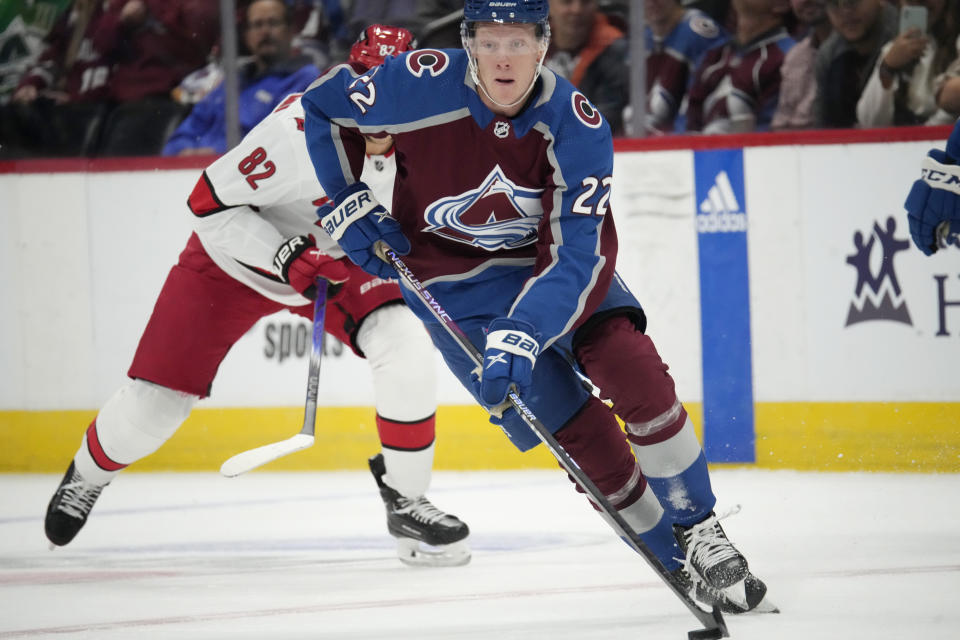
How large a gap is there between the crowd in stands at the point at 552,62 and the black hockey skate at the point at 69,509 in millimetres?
1657

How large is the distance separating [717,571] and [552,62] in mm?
2559

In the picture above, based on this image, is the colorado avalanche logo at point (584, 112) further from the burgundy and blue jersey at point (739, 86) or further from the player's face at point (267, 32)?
the player's face at point (267, 32)

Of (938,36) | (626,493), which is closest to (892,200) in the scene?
(938,36)

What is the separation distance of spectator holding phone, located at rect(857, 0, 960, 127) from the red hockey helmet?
1.74m

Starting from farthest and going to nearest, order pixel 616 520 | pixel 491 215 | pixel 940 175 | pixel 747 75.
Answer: pixel 747 75 < pixel 940 175 < pixel 491 215 < pixel 616 520

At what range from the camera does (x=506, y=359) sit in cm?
203

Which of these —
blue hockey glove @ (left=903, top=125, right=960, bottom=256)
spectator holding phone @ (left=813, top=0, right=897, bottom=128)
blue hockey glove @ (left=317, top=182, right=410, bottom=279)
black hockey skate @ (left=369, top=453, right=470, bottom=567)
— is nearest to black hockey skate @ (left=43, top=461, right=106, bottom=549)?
black hockey skate @ (left=369, top=453, right=470, bottom=567)

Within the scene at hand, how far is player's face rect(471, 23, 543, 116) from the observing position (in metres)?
2.12

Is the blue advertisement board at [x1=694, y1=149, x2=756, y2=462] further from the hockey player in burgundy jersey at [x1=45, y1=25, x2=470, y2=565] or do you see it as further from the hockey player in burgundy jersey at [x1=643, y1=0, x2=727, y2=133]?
the hockey player in burgundy jersey at [x1=45, y1=25, x2=470, y2=565]

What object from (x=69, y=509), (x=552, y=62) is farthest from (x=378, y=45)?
(x=552, y=62)

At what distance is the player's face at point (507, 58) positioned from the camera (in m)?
2.12

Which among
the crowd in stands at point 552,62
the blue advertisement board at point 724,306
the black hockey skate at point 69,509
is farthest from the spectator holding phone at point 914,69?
the black hockey skate at point 69,509

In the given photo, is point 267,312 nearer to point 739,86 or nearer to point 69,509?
point 69,509

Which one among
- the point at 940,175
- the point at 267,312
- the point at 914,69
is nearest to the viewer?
the point at 940,175
